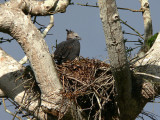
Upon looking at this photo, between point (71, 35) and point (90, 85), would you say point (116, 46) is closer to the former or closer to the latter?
point (90, 85)

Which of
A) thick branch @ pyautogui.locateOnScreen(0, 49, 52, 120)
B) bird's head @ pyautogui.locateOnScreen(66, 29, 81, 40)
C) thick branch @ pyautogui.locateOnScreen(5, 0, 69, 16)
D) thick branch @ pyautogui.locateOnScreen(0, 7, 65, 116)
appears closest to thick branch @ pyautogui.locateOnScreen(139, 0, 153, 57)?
thick branch @ pyautogui.locateOnScreen(5, 0, 69, 16)

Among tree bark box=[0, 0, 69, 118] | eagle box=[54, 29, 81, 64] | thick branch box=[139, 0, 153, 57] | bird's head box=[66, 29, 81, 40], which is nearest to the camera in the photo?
tree bark box=[0, 0, 69, 118]

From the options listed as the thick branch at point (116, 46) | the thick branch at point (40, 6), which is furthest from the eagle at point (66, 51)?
the thick branch at point (116, 46)

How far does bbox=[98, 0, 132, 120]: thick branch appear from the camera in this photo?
367cm

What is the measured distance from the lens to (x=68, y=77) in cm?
541

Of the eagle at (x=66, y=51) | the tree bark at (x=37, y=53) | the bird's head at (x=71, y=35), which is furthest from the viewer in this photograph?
the bird's head at (x=71, y=35)

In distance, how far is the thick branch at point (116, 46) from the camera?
3668 mm

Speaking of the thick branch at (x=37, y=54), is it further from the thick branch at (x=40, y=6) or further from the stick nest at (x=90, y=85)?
the thick branch at (x=40, y=6)

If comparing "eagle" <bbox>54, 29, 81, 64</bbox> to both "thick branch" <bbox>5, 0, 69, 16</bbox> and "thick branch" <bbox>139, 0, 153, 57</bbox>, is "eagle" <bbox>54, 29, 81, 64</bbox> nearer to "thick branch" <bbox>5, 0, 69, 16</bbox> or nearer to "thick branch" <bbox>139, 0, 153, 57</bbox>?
"thick branch" <bbox>5, 0, 69, 16</bbox>

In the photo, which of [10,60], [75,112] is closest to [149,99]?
[75,112]

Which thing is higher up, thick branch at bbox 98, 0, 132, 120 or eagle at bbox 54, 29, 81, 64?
thick branch at bbox 98, 0, 132, 120

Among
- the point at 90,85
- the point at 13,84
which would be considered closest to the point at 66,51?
the point at 90,85

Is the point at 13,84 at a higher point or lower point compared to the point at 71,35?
lower

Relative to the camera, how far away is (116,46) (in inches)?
156
